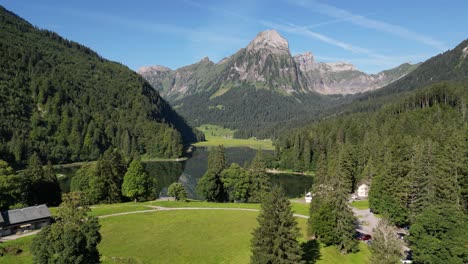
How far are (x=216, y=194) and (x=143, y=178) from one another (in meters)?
20.1

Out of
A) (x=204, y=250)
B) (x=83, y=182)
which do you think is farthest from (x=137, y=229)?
(x=83, y=182)

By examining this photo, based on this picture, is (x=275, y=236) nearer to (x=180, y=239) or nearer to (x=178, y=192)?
(x=180, y=239)

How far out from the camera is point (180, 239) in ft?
187

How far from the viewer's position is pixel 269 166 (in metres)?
180

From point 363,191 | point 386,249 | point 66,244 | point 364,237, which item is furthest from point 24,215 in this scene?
point 363,191

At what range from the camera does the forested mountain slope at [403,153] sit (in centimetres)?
6750

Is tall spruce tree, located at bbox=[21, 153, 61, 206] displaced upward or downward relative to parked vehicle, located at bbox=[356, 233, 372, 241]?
upward

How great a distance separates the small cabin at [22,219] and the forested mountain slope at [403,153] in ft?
175

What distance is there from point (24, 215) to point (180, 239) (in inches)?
1143

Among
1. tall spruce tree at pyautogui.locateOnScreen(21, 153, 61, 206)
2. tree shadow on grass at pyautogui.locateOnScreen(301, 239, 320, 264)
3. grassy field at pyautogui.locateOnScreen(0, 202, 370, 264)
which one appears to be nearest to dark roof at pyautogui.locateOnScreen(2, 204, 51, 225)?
grassy field at pyautogui.locateOnScreen(0, 202, 370, 264)

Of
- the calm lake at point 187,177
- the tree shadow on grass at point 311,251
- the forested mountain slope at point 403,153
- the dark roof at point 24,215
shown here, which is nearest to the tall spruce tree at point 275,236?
the tree shadow on grass at point 311,251

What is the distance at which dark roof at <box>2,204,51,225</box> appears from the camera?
59500 millimetres

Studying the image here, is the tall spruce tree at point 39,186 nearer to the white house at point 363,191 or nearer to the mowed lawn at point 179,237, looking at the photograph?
the mowed lawn at point 179,237

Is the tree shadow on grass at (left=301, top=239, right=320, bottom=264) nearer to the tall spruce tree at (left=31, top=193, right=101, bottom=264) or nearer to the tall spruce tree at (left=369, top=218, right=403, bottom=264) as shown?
the tall spruce tree at (left=369, top=218, right=403, bottom=264)
